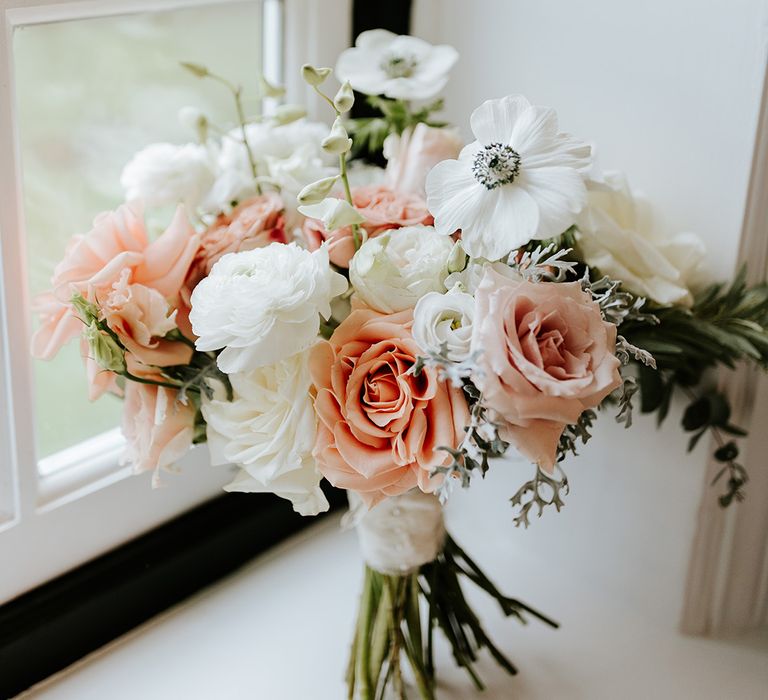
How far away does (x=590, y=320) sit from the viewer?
0.64 m

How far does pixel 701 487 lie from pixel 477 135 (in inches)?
19.1

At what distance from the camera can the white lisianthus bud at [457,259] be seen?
0.70 metres

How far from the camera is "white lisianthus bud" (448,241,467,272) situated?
2.30 ft

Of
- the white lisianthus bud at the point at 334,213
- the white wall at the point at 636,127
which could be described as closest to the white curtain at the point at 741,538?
the white wall at the point at 636,127

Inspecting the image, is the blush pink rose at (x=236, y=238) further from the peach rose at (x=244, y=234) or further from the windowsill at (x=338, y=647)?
the windowsill at (x=338, y=647)

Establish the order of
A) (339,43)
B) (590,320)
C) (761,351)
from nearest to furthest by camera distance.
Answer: (590,320)
(761,351)
(339,43)

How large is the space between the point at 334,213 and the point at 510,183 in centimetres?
13

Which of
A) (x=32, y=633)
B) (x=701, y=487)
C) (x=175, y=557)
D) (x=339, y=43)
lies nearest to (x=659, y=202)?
(x=701, y=487)

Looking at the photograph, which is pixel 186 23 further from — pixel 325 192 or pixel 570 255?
pixel 570 255

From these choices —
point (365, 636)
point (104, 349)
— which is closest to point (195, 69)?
point (104, 349)

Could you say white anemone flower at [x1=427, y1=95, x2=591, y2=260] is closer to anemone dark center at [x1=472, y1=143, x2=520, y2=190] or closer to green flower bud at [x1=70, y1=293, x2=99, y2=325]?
anemone dark center at [x1=472, y1=143, x2=520, y2=190]

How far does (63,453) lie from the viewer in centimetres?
93

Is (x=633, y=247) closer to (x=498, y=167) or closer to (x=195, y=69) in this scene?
(x=498, y=167)

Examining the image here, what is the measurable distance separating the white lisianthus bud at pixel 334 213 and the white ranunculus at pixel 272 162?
14 cm
